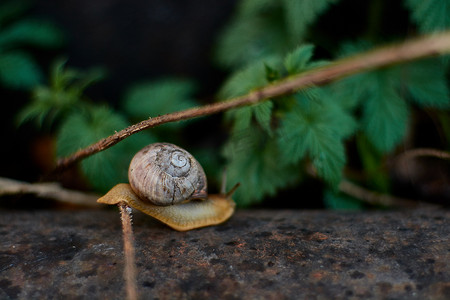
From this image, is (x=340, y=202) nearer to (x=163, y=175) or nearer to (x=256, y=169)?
(x=256, y=169)

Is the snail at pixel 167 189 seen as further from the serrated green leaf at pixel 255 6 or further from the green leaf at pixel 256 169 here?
the serrated green leaf at pixel 255 6

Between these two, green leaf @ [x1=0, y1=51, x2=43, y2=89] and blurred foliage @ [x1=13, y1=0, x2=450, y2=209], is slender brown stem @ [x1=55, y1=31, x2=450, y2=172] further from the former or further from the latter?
green leaf @ [x1=0, y1=51, x2=43, y2=89]

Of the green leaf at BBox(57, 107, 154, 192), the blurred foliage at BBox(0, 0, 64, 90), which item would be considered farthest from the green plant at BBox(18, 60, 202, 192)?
the blurred foliage at BBox(0, 0, 64, 90)

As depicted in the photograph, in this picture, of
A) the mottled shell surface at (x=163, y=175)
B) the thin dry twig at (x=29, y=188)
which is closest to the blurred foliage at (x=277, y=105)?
the thin dry twig at (x=29, y=188)

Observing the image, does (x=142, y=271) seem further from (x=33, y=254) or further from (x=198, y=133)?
(x=198, y=133)

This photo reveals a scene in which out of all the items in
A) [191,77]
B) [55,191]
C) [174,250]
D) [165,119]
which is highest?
[191,77]

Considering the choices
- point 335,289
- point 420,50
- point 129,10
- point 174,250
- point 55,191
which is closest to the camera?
point 420,50

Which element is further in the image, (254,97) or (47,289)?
(254,97)

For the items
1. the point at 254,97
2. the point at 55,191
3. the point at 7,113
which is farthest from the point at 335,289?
the point at 7,113
